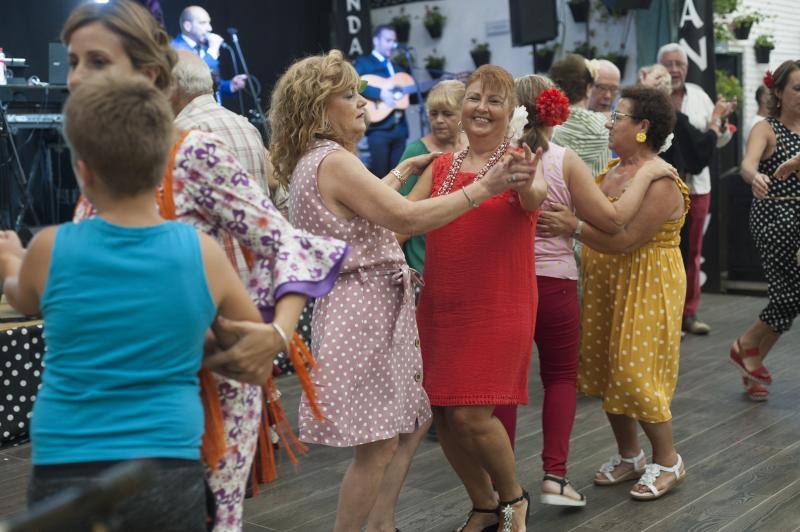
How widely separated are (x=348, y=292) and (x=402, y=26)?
383 inches

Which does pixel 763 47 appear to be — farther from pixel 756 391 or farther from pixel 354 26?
pixel 756 391

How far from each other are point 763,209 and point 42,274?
4.20 m

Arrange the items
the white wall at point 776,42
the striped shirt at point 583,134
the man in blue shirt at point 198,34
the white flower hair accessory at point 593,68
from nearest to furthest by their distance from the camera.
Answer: the striped shirt at point 583,134, the white flower hair accessory at point 593,68, the man in blue shirt at point 198,34, the white wall at point 776,42

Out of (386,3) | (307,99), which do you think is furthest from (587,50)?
(307,99)

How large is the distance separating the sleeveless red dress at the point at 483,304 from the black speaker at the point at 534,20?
572 centimetres

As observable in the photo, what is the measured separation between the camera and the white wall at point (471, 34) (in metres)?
10.3

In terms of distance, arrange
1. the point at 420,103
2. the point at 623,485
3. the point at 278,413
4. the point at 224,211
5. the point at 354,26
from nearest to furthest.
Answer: the point at 224,211 → the point at 278,413 → the point at 623,485 → the point at 420,103 → the point at 354,26

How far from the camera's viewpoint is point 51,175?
9133 millimetres

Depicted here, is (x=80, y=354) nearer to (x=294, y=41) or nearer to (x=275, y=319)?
(x=275, y=319)

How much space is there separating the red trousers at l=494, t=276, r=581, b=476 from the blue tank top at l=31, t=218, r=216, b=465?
204 cm

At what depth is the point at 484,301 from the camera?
2.87 metres

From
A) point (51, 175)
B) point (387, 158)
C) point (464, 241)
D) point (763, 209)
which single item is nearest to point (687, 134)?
point (763, 209)

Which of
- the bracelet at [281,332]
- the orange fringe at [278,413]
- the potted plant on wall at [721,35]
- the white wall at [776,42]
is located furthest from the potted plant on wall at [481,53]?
the bracelet at [281,332]

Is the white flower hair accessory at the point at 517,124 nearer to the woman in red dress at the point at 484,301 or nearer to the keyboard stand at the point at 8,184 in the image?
the woman in red dress at the point at 484,301
